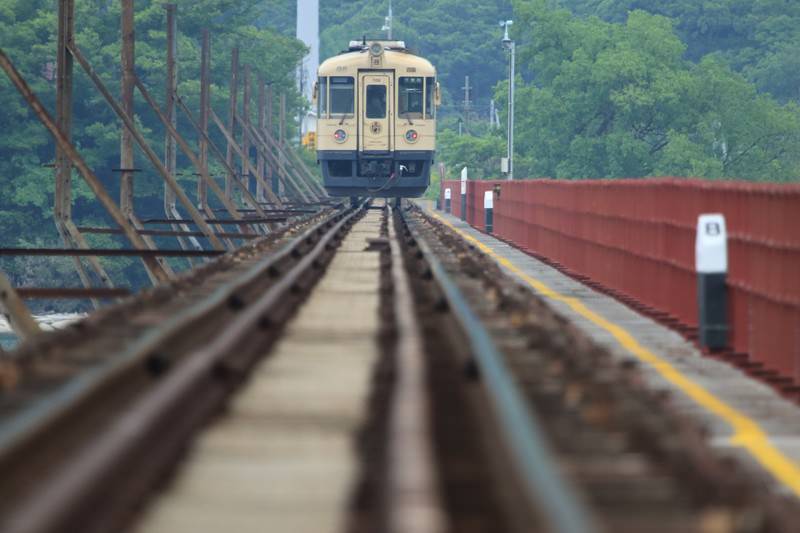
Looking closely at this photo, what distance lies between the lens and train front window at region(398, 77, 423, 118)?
46.5 metres

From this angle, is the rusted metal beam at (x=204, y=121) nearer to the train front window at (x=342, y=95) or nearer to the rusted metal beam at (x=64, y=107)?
the train front window at (x=342, y=95)

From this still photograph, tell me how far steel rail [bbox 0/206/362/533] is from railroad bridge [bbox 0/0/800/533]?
0.02 metres

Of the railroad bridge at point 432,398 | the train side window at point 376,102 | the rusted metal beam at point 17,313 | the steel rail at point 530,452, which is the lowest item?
the rusted metal beam at point 17,313

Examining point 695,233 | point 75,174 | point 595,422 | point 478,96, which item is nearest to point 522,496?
point 595,422

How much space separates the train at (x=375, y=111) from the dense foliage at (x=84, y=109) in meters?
25.3

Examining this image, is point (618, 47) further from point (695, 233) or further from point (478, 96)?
point (695, 233)

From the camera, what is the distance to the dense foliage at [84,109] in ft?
235

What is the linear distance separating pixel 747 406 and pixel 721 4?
379 ft

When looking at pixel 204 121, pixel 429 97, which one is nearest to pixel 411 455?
pixel 429 97

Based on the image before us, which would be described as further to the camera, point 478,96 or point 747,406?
point 478,96

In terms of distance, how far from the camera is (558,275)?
83.9 feet

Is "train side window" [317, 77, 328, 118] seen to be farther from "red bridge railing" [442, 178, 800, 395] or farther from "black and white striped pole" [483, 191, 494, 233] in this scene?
"red bridge railing" [442, 178, 800, 395]

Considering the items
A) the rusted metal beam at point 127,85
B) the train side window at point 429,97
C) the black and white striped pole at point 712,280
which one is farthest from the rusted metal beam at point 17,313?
the train side window at point 429,97

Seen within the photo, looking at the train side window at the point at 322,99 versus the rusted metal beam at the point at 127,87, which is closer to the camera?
the rusted metal beam at the point at 127,87
